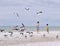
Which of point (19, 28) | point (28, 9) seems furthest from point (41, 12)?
point (19, 28)

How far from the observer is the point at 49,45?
19500 mm

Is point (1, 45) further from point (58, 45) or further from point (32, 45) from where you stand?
point (58, 45)

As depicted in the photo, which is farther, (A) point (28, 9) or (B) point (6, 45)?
(A) point (28, 9)

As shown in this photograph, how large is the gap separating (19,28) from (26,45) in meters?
16.2

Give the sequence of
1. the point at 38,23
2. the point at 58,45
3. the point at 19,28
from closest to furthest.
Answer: the point at 58,45 < the point at 38,23 < the point at 19,28

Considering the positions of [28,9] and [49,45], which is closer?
[49,45]

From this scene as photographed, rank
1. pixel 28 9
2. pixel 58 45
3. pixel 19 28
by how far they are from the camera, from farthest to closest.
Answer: pixel 19 28 → pixel 28 9 → pixel 58 45

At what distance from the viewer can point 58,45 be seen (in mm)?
19328

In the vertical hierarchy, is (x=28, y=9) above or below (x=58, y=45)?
above

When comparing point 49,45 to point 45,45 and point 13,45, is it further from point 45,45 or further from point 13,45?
point 13,45

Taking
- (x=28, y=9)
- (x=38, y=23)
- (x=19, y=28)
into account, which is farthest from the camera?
(x=19, y=28)

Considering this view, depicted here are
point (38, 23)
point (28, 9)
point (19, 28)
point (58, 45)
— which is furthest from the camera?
point (19, 28)

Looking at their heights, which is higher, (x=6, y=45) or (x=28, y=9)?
(x=28, y=9)

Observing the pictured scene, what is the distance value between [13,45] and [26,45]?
977 millimetres
